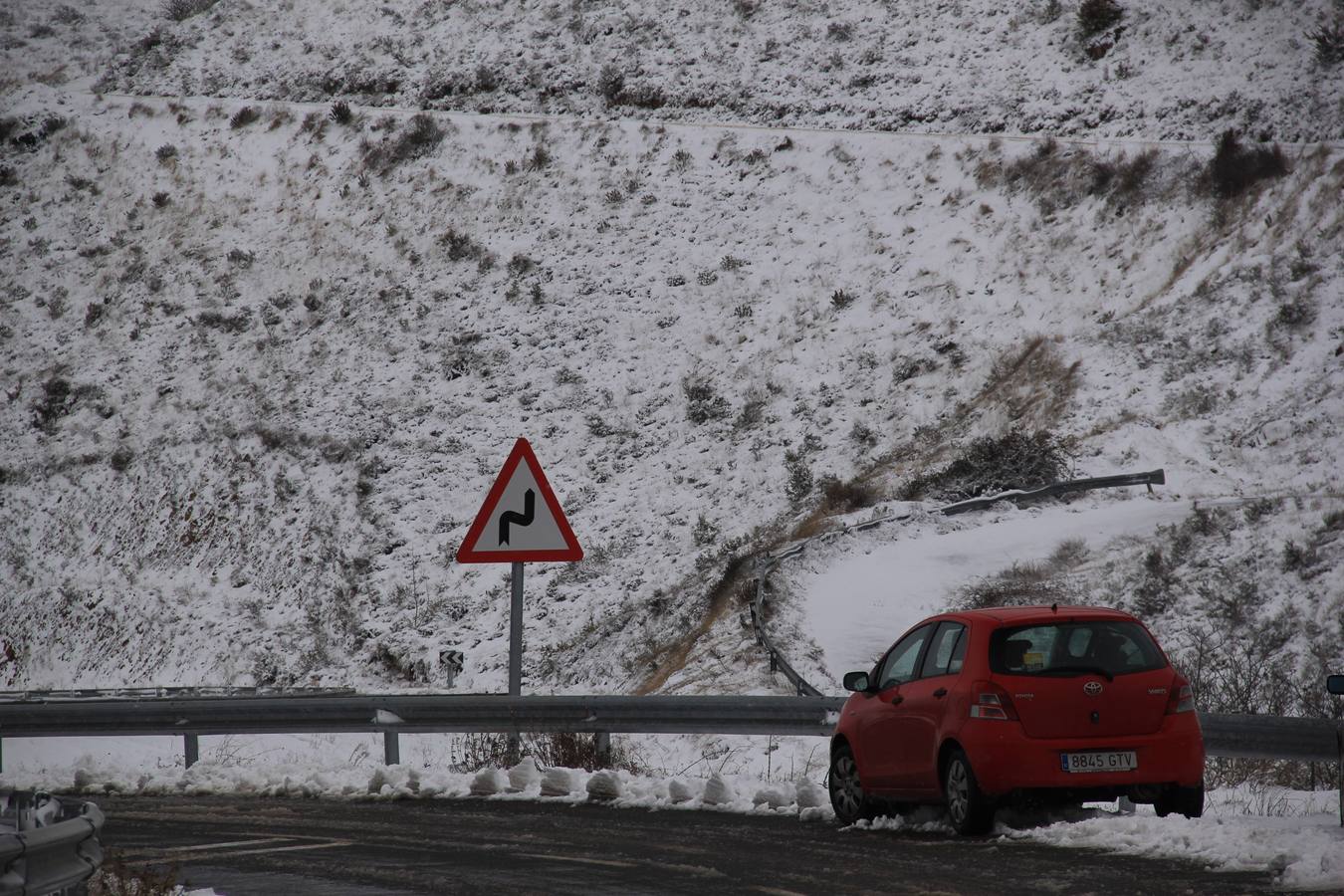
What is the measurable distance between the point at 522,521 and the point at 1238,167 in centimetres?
2218

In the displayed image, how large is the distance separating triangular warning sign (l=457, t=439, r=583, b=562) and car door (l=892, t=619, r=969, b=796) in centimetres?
369

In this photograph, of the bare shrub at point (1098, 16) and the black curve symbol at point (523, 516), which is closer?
the black curve symbol at point (523, 516)

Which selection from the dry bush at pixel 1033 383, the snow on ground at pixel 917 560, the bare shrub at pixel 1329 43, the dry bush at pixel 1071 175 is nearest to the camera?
the snow on ground at pixel 917 560

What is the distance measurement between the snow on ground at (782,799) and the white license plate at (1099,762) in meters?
0.33

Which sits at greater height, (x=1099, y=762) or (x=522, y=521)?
(x=522, y=521)

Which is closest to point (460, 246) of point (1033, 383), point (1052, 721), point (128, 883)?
point (1033, 383)

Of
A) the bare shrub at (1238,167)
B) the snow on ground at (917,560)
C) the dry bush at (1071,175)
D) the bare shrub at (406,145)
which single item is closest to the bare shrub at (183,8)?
the bare shrub at (406,145)

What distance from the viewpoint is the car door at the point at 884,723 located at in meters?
9.66

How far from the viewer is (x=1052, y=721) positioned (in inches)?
340

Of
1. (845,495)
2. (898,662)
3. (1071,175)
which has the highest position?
(1071,175)

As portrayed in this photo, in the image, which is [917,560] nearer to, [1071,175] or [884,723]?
[884,723]

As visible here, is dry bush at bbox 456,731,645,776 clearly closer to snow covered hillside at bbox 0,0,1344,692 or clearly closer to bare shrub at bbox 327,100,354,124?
snow covered hillside at bbox 0,0,1344,692

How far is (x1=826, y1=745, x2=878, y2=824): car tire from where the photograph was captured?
998 centimetres

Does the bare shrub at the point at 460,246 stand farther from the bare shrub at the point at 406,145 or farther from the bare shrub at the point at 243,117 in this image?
the bare shrub at the point at 243,117
